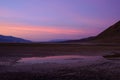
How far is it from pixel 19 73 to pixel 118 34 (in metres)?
125

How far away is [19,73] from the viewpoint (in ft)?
63.0

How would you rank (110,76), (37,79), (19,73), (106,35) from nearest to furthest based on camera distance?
(37,79) < (110,76) < (19,73) < (106,35)

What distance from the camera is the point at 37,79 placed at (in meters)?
16.8

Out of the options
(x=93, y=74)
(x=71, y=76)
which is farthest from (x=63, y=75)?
(x=93, y=74)

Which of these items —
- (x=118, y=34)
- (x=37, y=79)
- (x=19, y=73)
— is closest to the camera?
(x=37, y=79)

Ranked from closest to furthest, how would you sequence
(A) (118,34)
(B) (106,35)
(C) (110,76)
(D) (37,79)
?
(D) (37,79) < (C) (110,76) < (A) (118,34) < (B) (106,35)

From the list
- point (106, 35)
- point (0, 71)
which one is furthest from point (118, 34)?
point (0, 71)

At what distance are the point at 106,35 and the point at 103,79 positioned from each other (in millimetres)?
135841

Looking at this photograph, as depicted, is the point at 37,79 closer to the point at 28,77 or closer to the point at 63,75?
the point at 28,77

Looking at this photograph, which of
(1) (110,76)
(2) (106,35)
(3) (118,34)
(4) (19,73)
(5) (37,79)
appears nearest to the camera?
(5) (37,79)

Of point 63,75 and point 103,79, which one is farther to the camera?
point 63,75

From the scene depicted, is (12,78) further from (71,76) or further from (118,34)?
(118,34)

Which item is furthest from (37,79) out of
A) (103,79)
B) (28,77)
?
(103,79)

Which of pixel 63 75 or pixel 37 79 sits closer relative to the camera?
pixel 37 79
